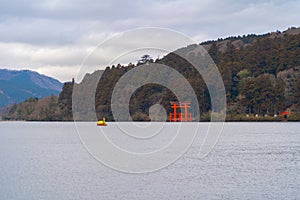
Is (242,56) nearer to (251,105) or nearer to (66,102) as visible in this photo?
(251,105)

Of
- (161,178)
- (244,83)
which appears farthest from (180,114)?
(161,178)

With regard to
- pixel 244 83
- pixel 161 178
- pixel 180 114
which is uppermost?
pixel 244 83

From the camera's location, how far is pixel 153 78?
442 feet

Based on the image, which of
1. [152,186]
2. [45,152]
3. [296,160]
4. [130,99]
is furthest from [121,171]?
[130,99]

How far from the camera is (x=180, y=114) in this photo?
126188mm

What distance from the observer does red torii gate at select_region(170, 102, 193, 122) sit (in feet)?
401

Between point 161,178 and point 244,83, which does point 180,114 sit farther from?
point 161,178

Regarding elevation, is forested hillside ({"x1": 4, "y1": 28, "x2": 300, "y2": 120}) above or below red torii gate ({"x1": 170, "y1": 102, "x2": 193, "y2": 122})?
above

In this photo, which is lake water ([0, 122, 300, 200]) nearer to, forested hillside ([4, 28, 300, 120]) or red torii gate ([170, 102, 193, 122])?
forested hillside ([4, 28, 300, 120])

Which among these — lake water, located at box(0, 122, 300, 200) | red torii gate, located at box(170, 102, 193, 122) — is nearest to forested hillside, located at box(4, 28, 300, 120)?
red torii gate, located at box(170, 102, 193, 122)

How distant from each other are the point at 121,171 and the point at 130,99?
10058cm

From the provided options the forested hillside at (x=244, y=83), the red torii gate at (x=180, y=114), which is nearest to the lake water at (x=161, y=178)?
the forested hillside at (x=244, y=83)

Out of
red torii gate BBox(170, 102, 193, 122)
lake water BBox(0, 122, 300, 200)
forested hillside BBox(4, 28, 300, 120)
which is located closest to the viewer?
lake water BBox(0, 122, 300, 200)

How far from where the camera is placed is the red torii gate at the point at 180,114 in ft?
401
